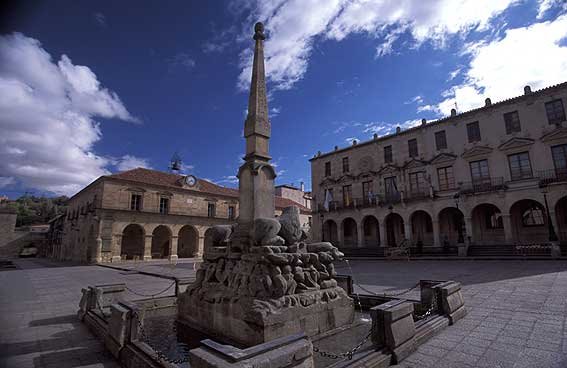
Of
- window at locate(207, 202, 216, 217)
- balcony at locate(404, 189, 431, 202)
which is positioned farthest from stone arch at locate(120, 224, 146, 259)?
balcony at locate(404, 189, 431, 202)

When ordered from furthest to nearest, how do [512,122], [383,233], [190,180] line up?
1. [190,180]
2. [383,233]
3. [512,122]

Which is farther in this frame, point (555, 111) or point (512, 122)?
point (512, 122)

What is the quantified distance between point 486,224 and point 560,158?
643 cm

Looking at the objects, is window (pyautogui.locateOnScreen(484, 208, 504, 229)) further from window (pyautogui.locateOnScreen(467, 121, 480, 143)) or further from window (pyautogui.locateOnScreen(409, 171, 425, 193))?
window (pyautogui.locateOnScreen(467, 121, 480, 143))

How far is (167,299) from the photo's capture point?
681 centimetres

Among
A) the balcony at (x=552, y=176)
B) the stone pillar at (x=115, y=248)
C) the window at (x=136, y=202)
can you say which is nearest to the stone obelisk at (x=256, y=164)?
the balcony at (x=552, y=176)

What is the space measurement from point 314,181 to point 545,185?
20.2m

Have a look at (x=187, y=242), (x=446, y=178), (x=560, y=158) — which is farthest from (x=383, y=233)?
(x=187, y=242)

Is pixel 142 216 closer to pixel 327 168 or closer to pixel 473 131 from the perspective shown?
pixel 327 168

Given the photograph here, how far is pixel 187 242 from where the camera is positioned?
3219 centimetres

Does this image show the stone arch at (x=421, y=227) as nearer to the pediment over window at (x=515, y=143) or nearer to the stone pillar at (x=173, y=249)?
the pediment over window at (x=515, y=143)

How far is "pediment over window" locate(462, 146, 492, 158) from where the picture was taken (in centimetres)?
2134

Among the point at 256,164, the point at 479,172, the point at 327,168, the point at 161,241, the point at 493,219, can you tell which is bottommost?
the point at 161,241

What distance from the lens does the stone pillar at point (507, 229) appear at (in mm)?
19141
